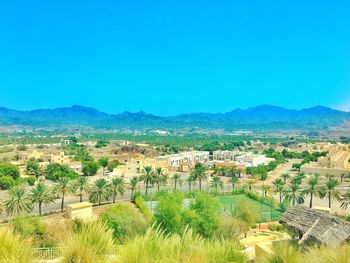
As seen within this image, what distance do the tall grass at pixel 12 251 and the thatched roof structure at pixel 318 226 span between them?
7.20 metres

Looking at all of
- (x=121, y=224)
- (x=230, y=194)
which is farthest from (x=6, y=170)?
(x=121, y=224)

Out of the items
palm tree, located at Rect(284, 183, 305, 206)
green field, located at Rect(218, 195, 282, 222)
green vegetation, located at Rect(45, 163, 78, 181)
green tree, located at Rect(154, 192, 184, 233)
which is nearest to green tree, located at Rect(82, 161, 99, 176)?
green vegetation, located at Rect(45, 163, 78, 181)

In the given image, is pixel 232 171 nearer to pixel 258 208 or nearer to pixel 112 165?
pixel 112 165

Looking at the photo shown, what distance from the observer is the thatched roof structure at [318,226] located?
32.0 feet

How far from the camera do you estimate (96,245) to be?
17.1ft

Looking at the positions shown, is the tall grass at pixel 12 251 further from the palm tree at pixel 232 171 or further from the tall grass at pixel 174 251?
the palm tree at pixel 232 171

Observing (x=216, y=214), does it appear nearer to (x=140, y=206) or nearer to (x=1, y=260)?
(x=140, y=206)

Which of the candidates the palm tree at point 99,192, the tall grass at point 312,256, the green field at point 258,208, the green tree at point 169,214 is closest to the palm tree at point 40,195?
the palm tree at point 99,192

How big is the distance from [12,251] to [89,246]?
35.8 inches

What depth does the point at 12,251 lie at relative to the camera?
182 inches

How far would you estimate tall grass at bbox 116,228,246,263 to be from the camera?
466cm

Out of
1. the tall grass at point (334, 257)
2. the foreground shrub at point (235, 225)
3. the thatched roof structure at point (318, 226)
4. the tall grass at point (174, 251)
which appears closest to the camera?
the tall grass at point (174, 251)

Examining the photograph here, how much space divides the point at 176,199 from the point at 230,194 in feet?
60.5

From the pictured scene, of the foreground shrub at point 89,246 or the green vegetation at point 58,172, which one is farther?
the green vegetation at point 58,172
